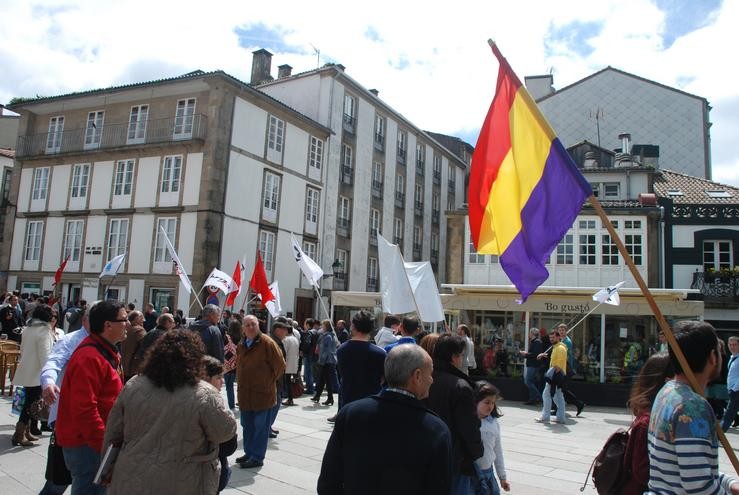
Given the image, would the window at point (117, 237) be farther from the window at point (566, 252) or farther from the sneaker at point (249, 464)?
the sneaker at point (249, 464)

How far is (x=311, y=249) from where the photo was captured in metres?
31.4

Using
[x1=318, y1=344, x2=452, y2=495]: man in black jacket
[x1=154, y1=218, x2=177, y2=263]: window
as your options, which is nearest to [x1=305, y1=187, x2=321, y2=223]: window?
[x1=154, y1=218, x2=177, y2=263]: window

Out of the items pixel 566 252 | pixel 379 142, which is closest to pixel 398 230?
pixel 379 142

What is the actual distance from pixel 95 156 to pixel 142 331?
24440 mm

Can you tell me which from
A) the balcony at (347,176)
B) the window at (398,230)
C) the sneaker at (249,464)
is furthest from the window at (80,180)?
the sneaker at (249,464)

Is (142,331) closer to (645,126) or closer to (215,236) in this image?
(215,236)

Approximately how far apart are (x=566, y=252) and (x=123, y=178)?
2127 cm

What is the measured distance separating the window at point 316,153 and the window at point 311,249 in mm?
4277

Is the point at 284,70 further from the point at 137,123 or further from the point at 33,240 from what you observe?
the point at 33,240

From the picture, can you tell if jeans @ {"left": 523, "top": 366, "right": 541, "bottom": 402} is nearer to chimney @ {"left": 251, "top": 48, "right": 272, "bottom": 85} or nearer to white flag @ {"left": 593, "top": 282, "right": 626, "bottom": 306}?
white flag @ {"left": 593, "top": 282, "right": 626, "bottom": 306}

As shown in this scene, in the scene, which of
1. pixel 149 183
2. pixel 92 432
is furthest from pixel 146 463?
pixel 149 183

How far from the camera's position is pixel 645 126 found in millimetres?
36625

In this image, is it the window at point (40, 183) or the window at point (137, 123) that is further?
the window at point (40, 183)

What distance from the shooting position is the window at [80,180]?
30.0 meters
